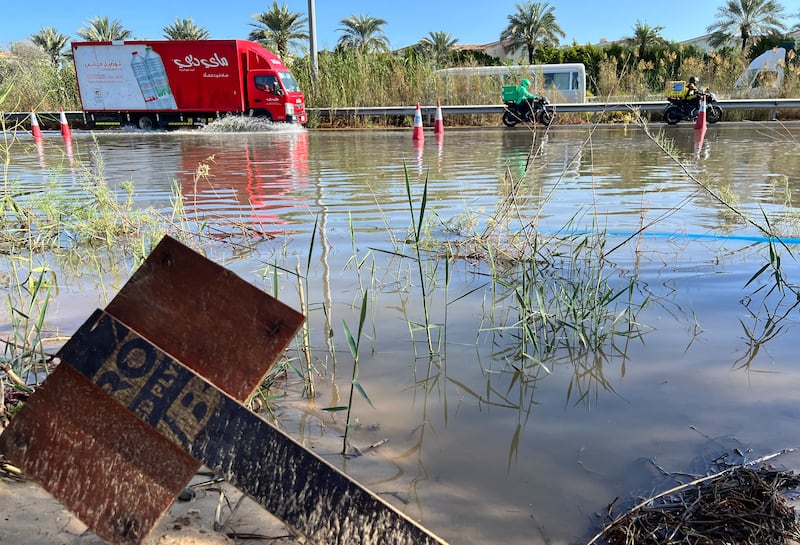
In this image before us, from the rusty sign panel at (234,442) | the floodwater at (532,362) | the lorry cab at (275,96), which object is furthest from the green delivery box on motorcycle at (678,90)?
the rusty sign panel at (234,442)

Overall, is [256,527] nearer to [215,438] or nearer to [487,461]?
[215,438]

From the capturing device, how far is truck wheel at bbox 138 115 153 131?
20422 mm

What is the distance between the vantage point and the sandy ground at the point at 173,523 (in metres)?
1.27

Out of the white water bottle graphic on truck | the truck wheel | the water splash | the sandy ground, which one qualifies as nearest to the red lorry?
the white water bottle graphic on truck

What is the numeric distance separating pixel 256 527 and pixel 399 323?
1459 millimetres

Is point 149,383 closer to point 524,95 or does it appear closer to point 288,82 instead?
point 524,95

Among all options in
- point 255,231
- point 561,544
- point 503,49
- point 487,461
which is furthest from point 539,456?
point 503,49

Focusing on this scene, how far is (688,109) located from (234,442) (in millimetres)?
19038

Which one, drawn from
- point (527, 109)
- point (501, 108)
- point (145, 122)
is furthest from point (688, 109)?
point (145, 122)

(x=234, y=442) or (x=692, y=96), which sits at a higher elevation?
(x=692, y=96)

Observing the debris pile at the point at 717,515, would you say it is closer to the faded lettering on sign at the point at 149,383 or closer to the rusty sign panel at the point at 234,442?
the rusty sign panel at the point at 234,442

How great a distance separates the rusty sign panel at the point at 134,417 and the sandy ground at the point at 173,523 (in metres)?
0.22

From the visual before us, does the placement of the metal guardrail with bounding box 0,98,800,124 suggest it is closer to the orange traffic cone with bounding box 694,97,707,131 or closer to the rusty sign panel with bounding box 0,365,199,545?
the orange traffic cone with bounding box 694,97,707,131

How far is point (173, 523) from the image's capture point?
4.36 feet
